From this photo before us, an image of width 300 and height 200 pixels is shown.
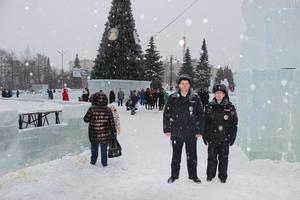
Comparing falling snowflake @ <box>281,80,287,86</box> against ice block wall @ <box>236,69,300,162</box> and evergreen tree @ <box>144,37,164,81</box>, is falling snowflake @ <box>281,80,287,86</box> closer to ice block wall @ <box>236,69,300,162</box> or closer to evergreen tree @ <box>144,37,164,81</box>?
ice block wall @ <box>236,69,300,162</box>

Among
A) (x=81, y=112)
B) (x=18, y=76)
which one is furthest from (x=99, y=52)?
(x=18, y=76)

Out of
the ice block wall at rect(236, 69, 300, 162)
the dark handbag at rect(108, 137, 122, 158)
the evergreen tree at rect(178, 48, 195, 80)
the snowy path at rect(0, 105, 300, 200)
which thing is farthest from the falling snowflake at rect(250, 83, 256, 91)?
the evergreen tree at rect(178, 48, 195, 80)

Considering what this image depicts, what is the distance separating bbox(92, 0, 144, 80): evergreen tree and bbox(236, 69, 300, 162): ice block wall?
25.9m

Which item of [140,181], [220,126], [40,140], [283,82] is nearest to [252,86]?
[283,82]

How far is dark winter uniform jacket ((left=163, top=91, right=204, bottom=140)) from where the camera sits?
5996 mm

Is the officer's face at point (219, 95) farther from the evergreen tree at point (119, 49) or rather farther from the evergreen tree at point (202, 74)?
the evergreen tree at point (202, 74)

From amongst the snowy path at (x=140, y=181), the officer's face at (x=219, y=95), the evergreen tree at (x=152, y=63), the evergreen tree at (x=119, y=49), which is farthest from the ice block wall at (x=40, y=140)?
the evergreen tree at (x=152, y=63)

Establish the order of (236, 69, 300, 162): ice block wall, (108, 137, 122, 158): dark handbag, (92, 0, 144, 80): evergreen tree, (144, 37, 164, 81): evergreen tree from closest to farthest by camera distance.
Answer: (108, 137, 122, 158): dark handbag → (236, 69, 300, 162): ice block wall → (92, 0, 144, 80): evergreen tree → (144, 37, 164, 81): evergreen tree

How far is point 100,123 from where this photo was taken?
782 cm

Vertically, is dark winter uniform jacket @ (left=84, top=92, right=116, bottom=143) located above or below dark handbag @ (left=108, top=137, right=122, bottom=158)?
above

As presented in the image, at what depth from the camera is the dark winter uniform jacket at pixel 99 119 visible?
7809 mm

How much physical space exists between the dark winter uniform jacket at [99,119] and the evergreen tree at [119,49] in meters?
26.3

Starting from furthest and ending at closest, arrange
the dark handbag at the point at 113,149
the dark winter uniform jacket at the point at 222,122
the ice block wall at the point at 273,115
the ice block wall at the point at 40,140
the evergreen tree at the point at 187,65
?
the evergreen tree at the point at 187,65 < the ice block wall at the point at 273,115 < the dark handbag at the point at 113,149 < the ice block wall at the point at 40,140 < the dark winter uniform jacket at the point at 222,122

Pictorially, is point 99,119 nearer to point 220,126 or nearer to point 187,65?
point 220,126
